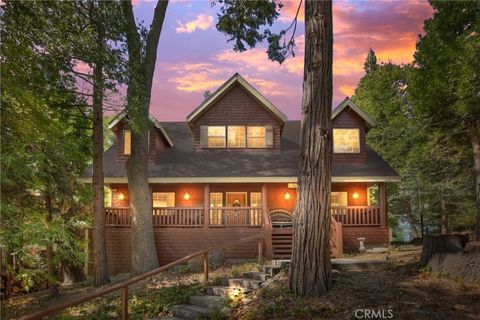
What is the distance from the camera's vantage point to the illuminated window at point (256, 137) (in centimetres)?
1984

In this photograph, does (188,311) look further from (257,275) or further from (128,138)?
(128,138)

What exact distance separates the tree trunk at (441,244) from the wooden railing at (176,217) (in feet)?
34.0

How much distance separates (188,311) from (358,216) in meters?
11.4

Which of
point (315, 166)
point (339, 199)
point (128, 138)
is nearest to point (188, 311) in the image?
point (315, 166)

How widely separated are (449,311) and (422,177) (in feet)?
65.9

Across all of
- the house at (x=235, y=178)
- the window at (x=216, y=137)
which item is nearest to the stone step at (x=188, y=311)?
the house at (x=235, y=178)

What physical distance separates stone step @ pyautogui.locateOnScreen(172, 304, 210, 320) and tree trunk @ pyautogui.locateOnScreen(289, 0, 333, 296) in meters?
1.82

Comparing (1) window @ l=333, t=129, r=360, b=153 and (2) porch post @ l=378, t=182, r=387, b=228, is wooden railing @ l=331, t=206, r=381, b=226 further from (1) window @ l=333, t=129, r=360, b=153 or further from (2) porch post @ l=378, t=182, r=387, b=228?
(1) window @ l=333, t=129, r=360, b=153

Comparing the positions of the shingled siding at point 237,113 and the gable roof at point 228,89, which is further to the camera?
the shingled siding at point 237,113

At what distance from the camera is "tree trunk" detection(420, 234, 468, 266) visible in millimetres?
8512

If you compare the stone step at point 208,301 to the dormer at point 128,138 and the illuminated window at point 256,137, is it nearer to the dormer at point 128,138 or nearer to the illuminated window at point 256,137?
the dormer at point 128,138

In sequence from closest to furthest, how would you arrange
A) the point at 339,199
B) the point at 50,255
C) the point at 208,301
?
the point at 208,301 < the point at 50,255 < the point at 339,199

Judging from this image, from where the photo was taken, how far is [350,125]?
19.3 meters

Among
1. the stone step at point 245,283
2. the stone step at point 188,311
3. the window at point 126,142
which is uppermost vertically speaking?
the window at point 126,142
